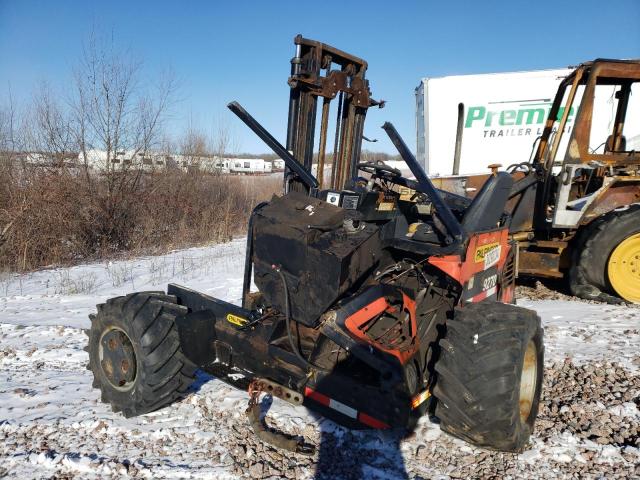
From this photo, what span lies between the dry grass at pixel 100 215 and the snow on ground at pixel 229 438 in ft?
14.7

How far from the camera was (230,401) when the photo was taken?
3.56m

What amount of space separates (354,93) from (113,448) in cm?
371

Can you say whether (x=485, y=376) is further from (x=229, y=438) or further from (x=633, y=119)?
(x=633, y=119)

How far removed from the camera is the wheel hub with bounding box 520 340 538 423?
9.78 feet

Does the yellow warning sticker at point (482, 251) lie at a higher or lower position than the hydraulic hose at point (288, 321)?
higher

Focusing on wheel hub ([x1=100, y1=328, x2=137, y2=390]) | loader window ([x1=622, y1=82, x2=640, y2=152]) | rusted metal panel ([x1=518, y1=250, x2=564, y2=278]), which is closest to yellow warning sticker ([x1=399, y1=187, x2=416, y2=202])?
wheel hub ([x1=100, y1=328, x2=137, y2=390])

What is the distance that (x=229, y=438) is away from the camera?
3.08 meters

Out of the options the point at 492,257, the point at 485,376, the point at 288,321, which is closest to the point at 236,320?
the point at 288,321

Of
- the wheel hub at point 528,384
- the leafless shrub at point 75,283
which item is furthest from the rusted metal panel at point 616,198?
the leafless shrub at point 75,283

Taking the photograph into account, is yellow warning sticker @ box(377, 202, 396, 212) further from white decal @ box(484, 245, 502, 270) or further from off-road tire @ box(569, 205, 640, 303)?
off-road tire @ box(569, 205, 640, 303)

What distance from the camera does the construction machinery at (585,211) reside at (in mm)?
5934

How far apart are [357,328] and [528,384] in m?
1.17

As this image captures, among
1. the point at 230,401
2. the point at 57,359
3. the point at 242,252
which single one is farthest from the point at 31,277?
the point at 230,401

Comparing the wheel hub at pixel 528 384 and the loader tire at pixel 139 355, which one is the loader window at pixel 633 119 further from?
the loader tire at pixel 139 355
